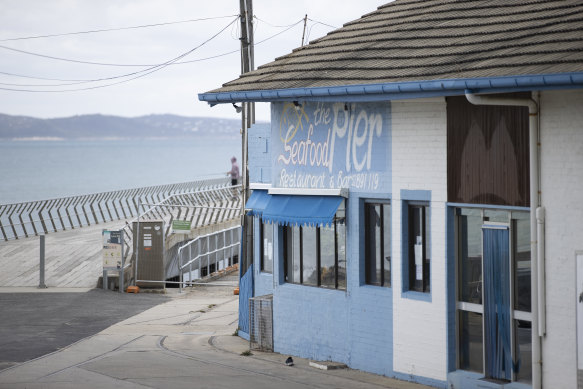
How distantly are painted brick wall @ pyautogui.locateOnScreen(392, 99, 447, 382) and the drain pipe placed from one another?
4.59 ft

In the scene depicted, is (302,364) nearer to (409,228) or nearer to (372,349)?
(372,349)

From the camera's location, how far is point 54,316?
2002 cm

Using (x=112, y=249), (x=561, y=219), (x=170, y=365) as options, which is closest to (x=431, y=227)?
(x=561, y=219)

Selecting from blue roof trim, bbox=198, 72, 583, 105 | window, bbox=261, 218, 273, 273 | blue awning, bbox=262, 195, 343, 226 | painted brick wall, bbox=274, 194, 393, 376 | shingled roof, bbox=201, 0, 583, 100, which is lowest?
painted brick wall, bbox=274, 194, 393, 376

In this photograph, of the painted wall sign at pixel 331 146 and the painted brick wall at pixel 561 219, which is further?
the painted wall sign at pixel 331 146

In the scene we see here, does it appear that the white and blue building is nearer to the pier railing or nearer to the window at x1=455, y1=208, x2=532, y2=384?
the window at x1=455, y1=208, x2=532, y2=384

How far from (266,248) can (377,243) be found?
334 centimetres

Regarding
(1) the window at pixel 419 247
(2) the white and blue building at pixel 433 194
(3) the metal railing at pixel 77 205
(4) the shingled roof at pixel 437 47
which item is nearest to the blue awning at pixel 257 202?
(2) the white and blue building at pixel 433 194

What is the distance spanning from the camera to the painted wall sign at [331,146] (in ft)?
44.1

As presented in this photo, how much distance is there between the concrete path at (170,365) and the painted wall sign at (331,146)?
2868 millimetres

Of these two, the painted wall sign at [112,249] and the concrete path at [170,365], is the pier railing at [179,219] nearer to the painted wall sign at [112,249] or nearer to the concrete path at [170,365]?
the painted wall sign at [112,249]

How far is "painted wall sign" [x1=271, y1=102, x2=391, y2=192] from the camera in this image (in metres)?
13.5

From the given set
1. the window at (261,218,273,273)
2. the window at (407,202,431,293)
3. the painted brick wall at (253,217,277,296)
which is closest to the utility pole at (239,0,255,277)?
the painted brick wall at (253,217,277,296)

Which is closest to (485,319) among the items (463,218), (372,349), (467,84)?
(463,218)
